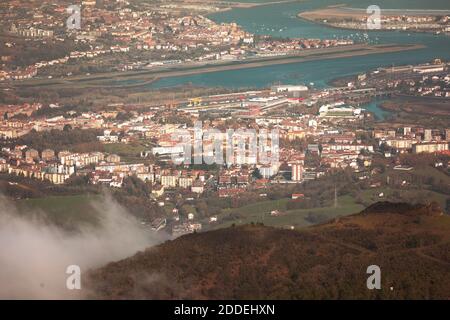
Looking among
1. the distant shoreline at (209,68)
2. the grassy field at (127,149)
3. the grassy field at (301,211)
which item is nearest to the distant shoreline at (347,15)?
the distant shoreline at (209,68)

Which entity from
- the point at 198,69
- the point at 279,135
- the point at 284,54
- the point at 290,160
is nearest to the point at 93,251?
the point at 290,160

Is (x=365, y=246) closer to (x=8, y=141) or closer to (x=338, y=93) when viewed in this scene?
(x=8, y=141)

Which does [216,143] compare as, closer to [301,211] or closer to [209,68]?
[301,211]

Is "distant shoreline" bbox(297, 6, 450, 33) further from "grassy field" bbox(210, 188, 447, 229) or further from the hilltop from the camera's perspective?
the hilltop

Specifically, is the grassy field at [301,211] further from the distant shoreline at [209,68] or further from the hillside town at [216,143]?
the distant shoreline at [209,68]

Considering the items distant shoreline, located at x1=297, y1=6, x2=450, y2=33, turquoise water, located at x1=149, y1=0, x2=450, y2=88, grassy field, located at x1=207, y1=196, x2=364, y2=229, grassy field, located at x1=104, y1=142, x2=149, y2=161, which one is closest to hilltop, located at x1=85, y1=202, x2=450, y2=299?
grassy field, located at x1=207, y1=196, x2=364, y2=229
